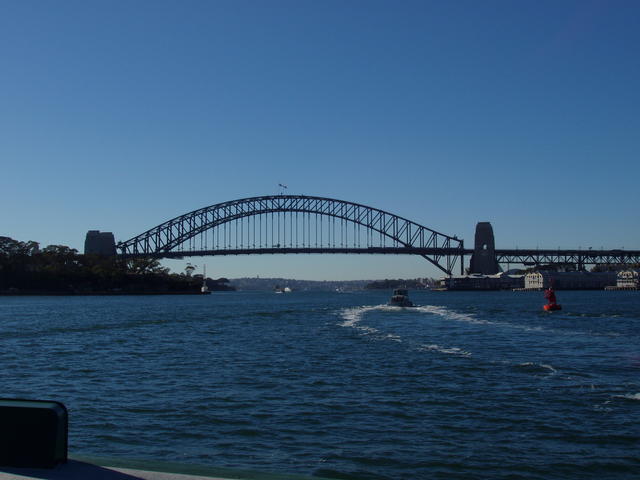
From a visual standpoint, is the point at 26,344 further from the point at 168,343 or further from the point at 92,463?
the point at 92,463

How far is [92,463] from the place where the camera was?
20.4ft

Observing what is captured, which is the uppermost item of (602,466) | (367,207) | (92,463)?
(367,207)

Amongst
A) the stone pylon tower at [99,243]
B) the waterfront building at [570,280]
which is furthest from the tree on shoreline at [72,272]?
the waterfront building at [570,280]

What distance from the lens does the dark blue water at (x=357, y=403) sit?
403 inches

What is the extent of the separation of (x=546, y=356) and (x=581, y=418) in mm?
10713

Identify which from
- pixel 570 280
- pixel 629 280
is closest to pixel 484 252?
pixel 570 280

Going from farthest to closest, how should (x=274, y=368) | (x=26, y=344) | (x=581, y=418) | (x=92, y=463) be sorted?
(x=26, y=344), (x=274, y=368), (x=581, y=418), (x=92, y=463)

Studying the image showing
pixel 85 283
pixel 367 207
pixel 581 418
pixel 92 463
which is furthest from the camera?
pixel 367 207

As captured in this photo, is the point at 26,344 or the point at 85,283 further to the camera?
the point at 85,283

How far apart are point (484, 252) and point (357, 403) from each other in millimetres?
155171

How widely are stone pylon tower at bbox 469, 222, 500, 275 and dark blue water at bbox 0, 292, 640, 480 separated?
132335mm

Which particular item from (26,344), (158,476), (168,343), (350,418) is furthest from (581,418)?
(26,344)

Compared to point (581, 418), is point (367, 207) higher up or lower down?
higher up

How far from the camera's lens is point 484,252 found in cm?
16500
